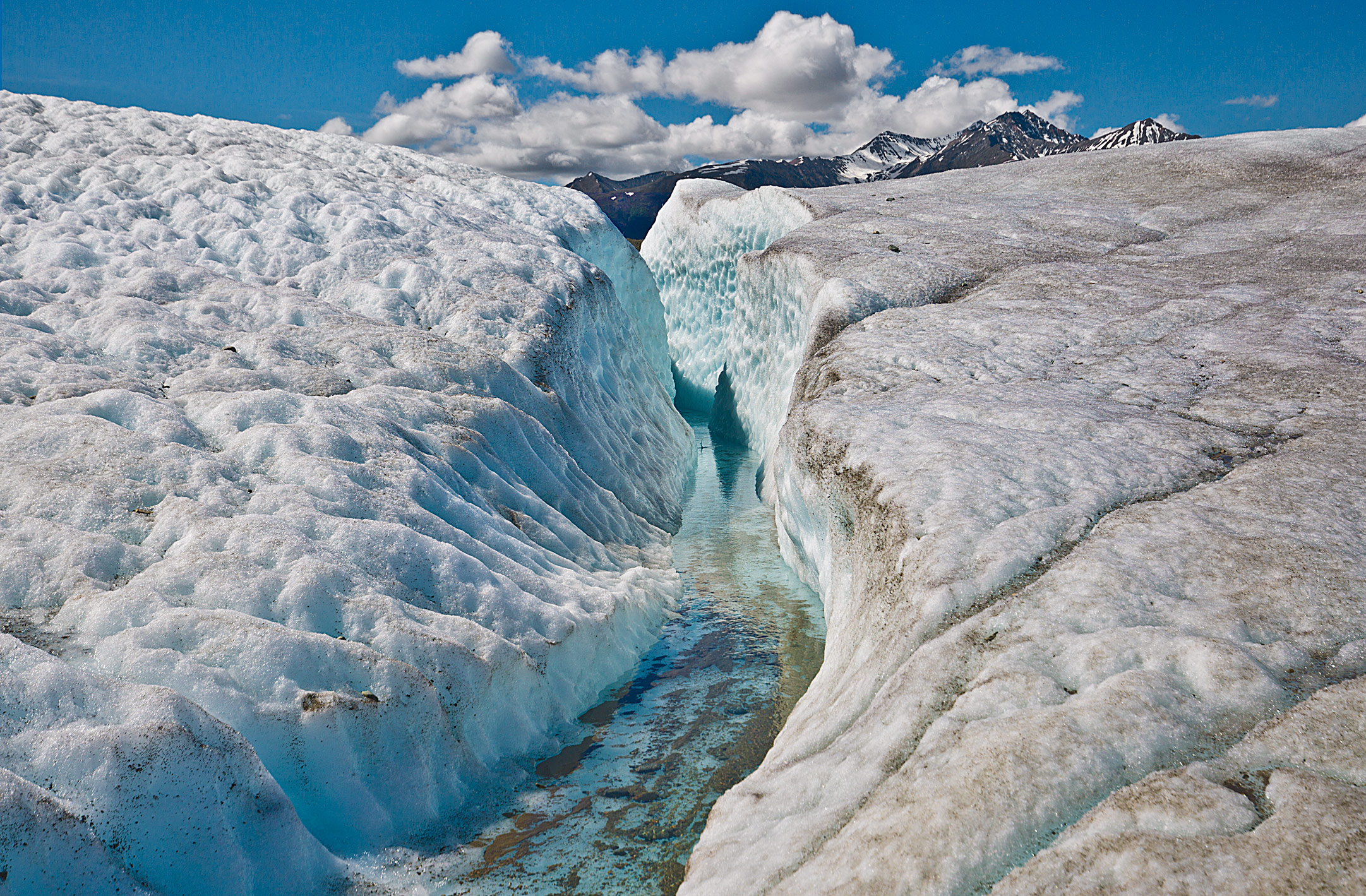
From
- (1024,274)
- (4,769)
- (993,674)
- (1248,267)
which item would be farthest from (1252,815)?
(1248,267)

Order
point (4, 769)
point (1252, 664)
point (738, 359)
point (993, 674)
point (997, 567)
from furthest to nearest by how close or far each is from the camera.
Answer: point (738, 359), point (997, 567), point (993, 674), point (1252, 664), point (4, 769)

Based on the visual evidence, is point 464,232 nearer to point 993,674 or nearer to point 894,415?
point 894,415

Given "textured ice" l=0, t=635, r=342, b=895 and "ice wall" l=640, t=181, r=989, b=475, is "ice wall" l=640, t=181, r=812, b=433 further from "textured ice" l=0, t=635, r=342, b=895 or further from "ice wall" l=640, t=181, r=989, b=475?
"textured ice" l=0, t=635, r=342, b=895

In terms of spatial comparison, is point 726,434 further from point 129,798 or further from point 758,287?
point 129,798

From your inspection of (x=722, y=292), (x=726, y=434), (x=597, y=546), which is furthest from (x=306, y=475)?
(x=722, y=292)

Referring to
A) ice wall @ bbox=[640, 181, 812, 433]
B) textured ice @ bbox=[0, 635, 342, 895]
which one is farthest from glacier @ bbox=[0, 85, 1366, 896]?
ice wall @ bbox=[640, 181, 812, 433]

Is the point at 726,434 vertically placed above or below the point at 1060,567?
below

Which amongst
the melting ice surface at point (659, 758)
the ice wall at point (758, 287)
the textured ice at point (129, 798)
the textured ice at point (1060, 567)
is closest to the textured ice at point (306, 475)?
the textured ice at point (129, 798)

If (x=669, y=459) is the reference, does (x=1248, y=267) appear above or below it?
above
